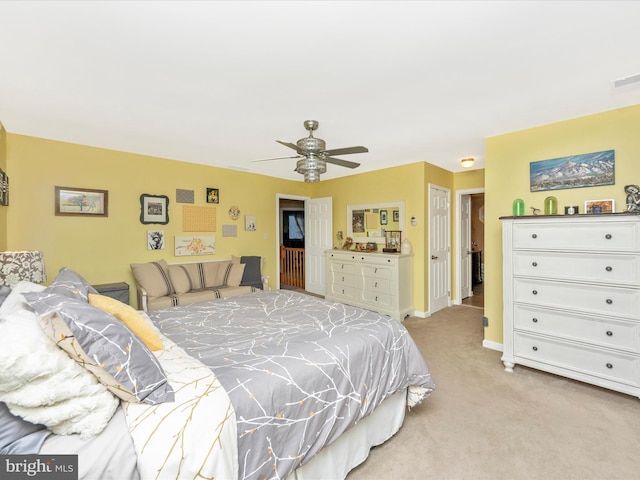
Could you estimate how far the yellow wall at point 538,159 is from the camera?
2.59m

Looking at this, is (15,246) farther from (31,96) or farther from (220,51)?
(220,51)

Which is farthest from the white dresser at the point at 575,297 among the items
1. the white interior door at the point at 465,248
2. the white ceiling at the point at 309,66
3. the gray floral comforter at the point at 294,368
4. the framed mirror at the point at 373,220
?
the white interior door at the point at 465,248

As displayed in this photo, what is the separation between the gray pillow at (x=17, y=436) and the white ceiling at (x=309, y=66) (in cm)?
182

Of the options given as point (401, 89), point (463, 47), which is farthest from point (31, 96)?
point (463, 47)

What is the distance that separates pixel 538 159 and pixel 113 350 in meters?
3.90

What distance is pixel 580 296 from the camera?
8.34ft

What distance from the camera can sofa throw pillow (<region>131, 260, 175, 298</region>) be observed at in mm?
3812

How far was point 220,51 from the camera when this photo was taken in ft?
5.84

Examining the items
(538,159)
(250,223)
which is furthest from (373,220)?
(538,159)

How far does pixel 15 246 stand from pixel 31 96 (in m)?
1.92

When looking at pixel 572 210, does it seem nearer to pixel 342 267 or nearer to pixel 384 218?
pixel 384 218

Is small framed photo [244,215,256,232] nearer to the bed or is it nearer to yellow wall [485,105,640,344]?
the bed

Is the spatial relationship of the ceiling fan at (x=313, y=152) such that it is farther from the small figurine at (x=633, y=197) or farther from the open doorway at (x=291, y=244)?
the open doorway at (x=291, y=244)

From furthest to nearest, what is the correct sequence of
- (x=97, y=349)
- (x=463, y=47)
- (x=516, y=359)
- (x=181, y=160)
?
1. (x=181, y=160)
2. (x=516, y=359)
3. (x=463, y=47)
4. (x=97, y=349)
